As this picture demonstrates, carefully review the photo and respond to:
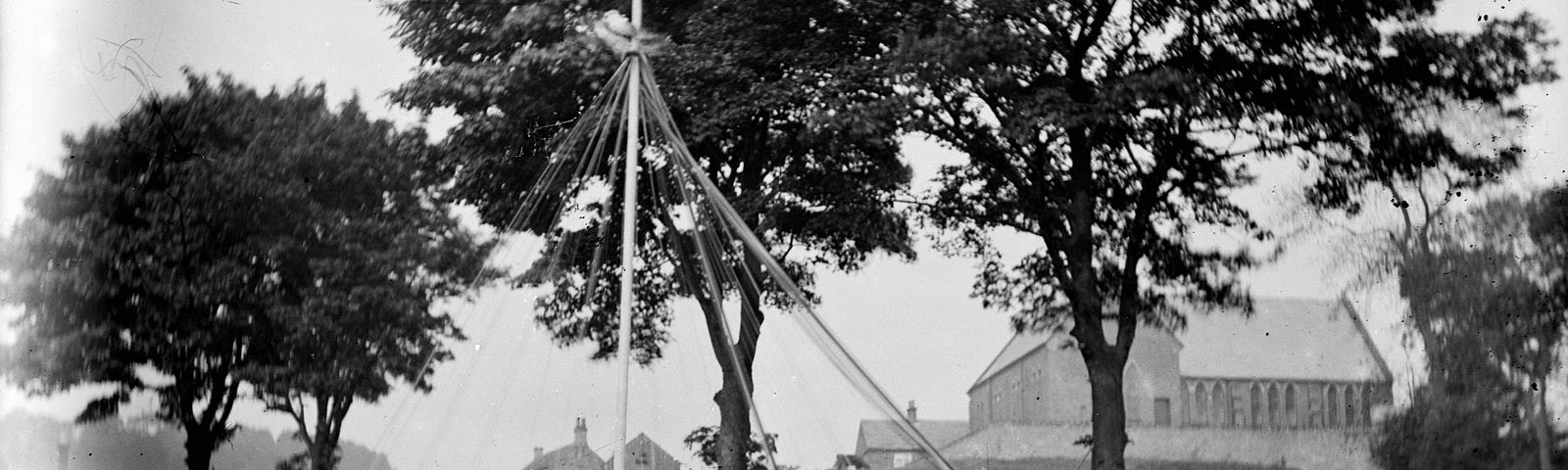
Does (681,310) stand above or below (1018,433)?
above

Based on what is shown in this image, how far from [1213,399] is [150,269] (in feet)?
15.2

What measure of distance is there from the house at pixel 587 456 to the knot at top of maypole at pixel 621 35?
5.03 feet

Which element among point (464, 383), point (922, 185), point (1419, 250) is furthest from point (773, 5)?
point (1419, 250)

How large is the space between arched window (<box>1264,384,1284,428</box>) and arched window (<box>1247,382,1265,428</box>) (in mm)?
44

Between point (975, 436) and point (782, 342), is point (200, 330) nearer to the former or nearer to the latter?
point (782, 342)

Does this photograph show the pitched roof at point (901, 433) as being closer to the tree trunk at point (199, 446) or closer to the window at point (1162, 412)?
the window at point (1162, 412)

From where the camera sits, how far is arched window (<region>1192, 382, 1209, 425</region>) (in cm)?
572

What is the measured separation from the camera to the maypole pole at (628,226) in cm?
448

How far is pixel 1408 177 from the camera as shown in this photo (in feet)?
17.7

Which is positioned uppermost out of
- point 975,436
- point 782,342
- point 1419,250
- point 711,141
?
point 711,141

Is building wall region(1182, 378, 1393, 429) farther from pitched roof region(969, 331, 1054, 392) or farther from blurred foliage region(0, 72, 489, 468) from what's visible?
blurred foliage region(0, 72, 489, 468)

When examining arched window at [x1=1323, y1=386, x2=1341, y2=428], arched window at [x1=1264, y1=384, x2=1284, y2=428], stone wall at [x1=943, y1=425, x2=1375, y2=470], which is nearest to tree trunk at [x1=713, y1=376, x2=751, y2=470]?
stone wall at [x1=943, y1=425, x2=1375, y2=470]

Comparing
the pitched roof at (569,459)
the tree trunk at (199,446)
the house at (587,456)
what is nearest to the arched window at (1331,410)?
the house at (587,456)

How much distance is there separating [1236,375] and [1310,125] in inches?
44.3
